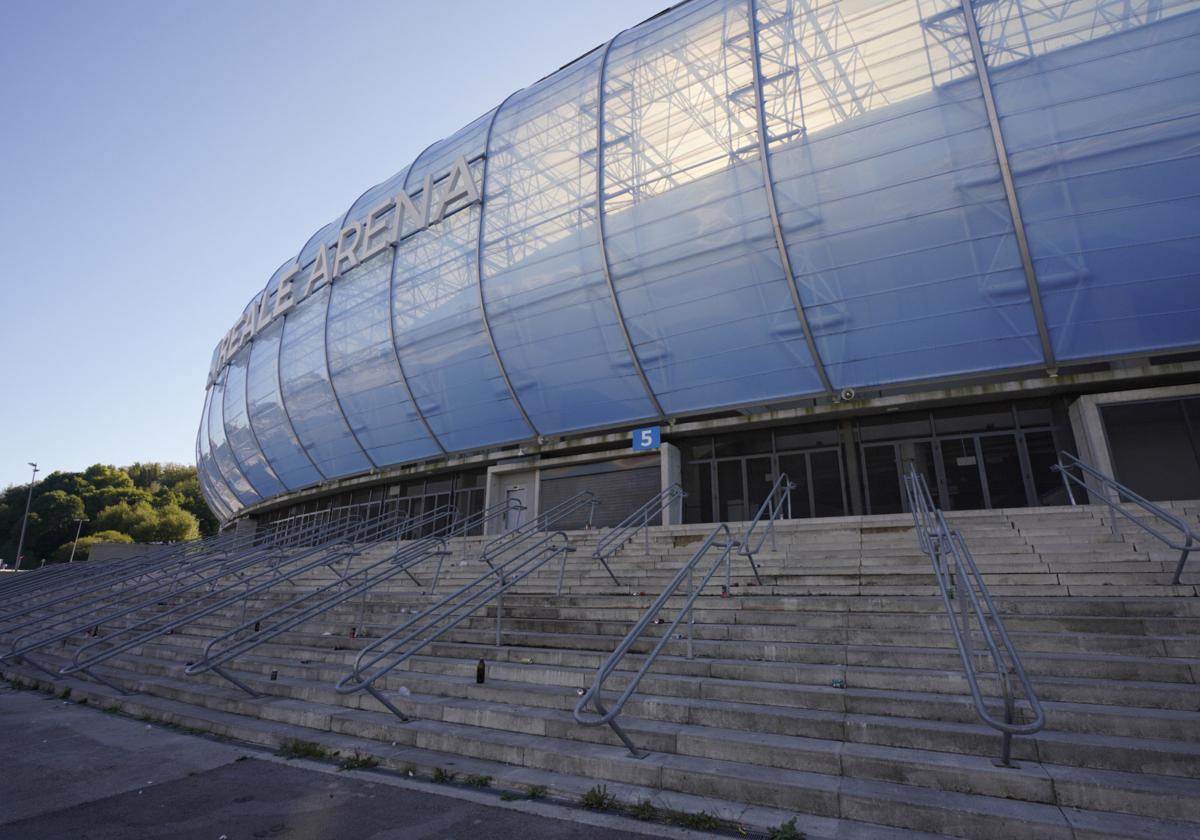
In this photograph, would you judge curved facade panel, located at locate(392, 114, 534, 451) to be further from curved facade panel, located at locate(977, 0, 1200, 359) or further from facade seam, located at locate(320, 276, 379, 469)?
curved facade panel, located at locate(977, 0, 1200, 359)

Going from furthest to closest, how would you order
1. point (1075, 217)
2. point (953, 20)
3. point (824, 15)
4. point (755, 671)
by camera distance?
point (824, 15)
point (953, 20)
point (1075, 217)
point (755, 671)

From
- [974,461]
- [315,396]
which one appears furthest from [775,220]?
[315,396]

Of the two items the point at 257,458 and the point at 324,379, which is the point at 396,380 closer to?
the point at 324,379

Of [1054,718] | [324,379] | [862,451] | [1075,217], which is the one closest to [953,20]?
[1075,217]

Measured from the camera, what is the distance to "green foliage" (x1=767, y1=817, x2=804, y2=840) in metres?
3.68

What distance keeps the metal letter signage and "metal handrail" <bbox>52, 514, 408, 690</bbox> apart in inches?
403

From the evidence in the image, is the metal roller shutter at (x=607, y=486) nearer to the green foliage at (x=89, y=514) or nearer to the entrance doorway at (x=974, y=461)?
the entrance doorway at (x=974, y=461)

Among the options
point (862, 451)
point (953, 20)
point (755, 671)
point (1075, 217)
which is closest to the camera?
point (755, 671)

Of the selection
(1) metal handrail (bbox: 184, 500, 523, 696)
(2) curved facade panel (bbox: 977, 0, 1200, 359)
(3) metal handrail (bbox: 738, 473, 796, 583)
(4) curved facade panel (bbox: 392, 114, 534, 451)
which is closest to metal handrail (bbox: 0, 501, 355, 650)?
(1) metal handrail (bbox: 184, 500, 523, 696)

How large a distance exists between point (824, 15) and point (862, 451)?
10746 mm

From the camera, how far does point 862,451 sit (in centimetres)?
1562

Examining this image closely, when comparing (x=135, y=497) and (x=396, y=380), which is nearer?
(x=396, y=380)

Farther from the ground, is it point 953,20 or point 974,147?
point 953,20

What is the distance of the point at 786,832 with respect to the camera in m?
3.70
